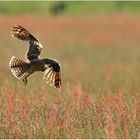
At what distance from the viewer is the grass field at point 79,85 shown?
568 centimetres

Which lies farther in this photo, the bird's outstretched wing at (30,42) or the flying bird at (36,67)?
the bird's outstretched wing at (30,42)

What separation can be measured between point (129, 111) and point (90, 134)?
30.1 inches

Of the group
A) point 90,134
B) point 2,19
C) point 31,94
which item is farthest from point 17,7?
point 90,134

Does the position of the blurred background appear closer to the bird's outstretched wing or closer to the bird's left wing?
the bird's outstretched wing

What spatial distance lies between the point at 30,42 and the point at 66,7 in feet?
92.1

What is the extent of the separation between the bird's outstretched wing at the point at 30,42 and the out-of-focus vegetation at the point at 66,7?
26383 mm

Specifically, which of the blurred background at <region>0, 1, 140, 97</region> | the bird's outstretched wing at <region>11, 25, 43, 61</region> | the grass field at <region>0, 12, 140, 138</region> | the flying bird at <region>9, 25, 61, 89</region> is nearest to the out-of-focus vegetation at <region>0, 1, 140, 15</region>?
the blurred background at <region>0, 1, 140, 97</region>

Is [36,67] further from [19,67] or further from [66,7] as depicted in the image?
[66,7]

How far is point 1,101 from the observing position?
Answer: 21.7ft

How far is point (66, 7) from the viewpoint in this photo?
113 feet

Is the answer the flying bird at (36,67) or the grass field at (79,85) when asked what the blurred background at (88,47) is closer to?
the grass field at (79,85)

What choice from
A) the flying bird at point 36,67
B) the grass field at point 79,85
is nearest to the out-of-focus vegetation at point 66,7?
the grass field at point 79,85

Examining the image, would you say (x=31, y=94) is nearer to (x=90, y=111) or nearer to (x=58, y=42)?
(x=90, y=111)

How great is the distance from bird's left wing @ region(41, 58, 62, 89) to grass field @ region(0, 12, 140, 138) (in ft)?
0.70
